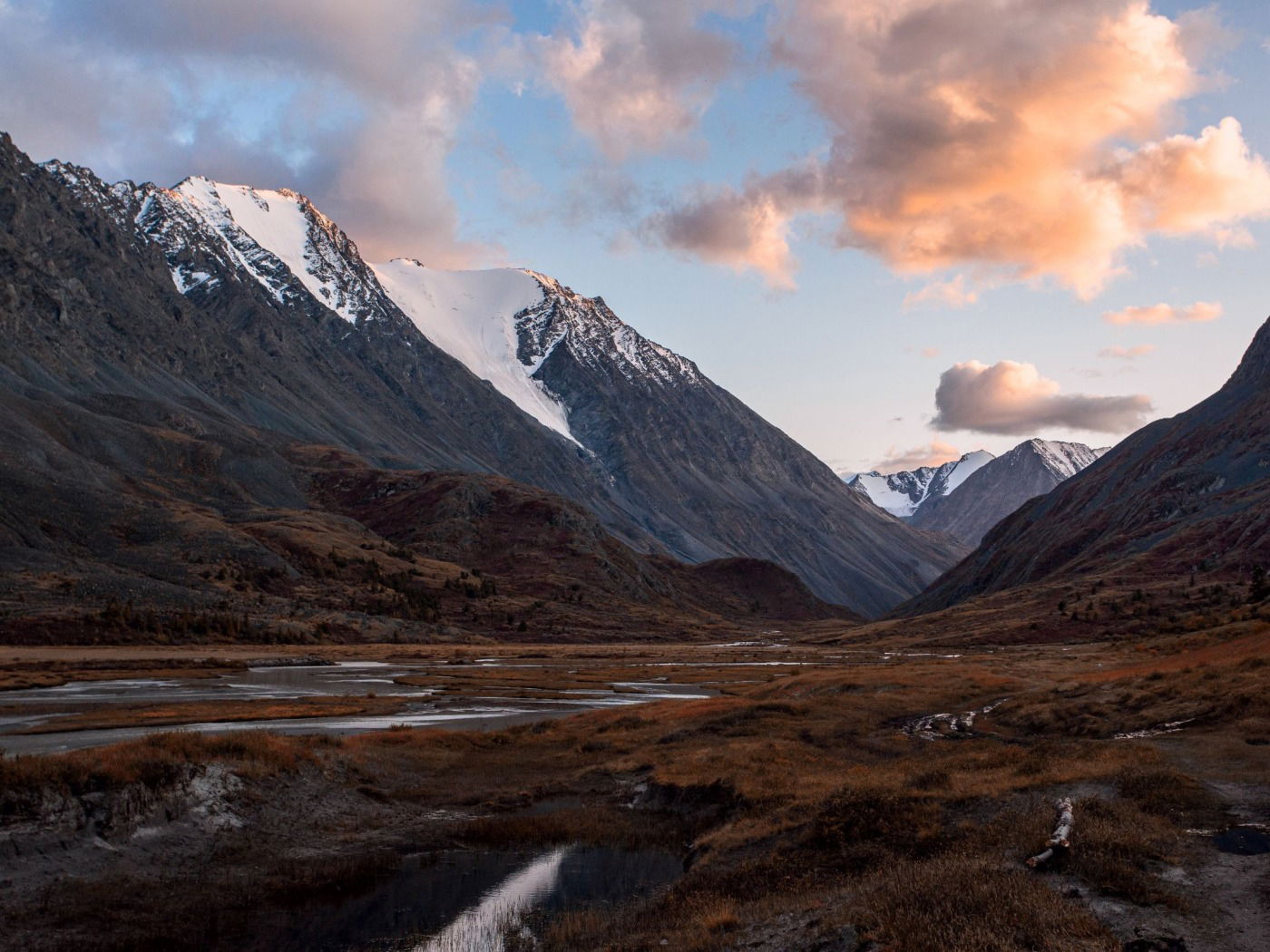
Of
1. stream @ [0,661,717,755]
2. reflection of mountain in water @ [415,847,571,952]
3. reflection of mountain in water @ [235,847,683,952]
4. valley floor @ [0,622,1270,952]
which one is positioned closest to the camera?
valley floor @ [0,622,1270,952]

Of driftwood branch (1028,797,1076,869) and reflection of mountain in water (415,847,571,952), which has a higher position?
driftwood branch (1028,797,1076,869)

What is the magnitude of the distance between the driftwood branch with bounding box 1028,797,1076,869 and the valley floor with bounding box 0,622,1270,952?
28 centimetres

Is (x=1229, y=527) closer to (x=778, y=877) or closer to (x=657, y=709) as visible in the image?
(x=657, y=709)

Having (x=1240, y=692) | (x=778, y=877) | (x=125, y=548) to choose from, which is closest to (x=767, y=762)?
(x=778, y=877)

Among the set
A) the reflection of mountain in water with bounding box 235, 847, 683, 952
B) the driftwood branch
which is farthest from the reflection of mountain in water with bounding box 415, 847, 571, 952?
the driftwood branch

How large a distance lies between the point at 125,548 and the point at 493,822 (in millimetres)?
156420

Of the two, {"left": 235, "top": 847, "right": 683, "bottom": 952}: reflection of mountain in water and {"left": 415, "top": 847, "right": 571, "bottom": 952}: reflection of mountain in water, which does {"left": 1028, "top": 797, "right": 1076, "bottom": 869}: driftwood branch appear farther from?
{"left": 415, "top": 847, "right": 571, "bottom": 952}: reflection of mountain in water

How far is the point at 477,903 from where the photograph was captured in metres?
24.5

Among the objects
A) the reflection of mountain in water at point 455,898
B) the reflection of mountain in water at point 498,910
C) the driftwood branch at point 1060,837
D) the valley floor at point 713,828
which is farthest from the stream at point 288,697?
the driftwood branch at point 1060,837

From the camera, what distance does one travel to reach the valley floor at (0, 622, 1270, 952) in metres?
18.2

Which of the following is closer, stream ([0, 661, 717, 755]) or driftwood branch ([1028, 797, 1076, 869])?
driftwood branch ([1028, 797, 1076, 869])

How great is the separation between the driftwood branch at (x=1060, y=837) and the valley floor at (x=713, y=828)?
0.90ft

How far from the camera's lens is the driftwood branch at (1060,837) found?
1948 centimetres

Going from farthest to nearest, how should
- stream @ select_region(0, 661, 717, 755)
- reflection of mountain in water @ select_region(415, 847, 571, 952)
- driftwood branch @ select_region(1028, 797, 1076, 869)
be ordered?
stream @ select_region(0, 661, 717, 755), reflection of mountain in water @ select_region(415, 847, 571, 952), driftwood branch @ select_region(1028, 797, 1076, 869)
